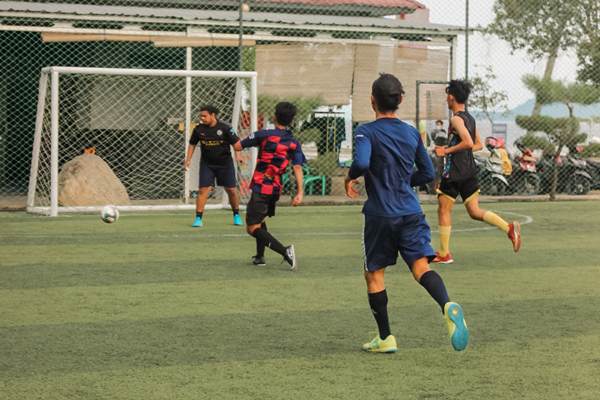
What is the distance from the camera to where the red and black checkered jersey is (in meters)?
7.69

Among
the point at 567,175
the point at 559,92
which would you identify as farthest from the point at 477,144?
the point at 567,175

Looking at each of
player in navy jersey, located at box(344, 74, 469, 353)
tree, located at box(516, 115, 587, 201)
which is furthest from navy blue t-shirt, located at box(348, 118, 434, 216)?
tree, located at box(516, 115, 587, 201)

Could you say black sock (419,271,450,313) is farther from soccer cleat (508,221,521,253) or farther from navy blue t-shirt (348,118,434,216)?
soccer cleat (508,221,521,253)

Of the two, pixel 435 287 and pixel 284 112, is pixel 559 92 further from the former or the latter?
pixel 435 287

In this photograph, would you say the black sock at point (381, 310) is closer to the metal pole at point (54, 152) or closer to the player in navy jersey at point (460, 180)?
the player in navy jersey at point (460, 180)

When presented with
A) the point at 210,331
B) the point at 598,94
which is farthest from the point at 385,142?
the point at 598,94

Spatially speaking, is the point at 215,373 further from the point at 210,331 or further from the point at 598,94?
the point at 598,94

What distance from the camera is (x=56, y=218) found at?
40.7 feet

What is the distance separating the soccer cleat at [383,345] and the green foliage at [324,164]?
463 inches

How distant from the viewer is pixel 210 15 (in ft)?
51.7

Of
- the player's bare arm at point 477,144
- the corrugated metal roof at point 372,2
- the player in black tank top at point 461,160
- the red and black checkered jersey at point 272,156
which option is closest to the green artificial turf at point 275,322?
the red and black checkered jersey at point 272,156

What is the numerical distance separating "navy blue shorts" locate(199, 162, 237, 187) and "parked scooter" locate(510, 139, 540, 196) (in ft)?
27.7

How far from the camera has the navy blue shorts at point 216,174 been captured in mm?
11289

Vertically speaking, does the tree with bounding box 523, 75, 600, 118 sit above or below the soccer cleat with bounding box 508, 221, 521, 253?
above
